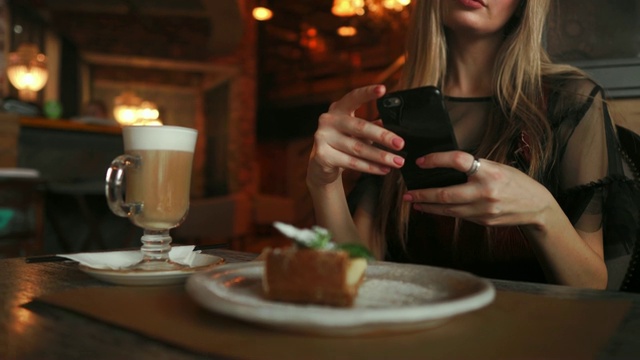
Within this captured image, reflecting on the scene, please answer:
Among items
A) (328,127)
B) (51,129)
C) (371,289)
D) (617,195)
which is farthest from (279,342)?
(51,129)

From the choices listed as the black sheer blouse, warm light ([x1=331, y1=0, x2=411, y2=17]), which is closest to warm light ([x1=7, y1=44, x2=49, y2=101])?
warm light ([x1=331, y1=0, x2=411, y2=17])

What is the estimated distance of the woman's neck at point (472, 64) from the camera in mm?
1571

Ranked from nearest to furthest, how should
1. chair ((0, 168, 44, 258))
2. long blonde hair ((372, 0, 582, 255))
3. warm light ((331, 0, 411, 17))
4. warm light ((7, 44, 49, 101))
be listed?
long blonde hair ((372, 0, 582, 255)) < chair ((0, 168, 44, 258)) < warm light ((331, 0, 411, 17)) < warm light ((7, 44, 49, 101))

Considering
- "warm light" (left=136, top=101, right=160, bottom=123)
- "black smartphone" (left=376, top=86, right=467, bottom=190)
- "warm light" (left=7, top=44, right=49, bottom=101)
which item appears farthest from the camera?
"warm light" (left=136, top=101, right=160, bottom=123)

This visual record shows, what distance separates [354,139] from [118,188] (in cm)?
45

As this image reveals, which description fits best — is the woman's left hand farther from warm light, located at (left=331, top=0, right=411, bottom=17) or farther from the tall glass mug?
warm light, located at (left=331, top=0, right=411, bottom=17)

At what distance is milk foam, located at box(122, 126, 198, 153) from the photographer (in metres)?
0.96

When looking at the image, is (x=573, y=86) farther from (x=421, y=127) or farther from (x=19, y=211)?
A: (x=19, y=211)

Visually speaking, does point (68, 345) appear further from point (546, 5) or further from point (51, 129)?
point (51, 129)

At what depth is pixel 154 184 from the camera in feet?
3.18

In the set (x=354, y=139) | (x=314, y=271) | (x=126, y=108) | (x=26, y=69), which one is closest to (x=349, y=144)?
(x=354, y=139)

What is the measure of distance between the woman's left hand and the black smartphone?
23mm

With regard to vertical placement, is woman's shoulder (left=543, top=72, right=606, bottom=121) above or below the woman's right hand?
above

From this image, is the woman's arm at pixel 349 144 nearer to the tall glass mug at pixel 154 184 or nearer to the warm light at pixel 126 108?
the tall glass mug at pixel 154 184
